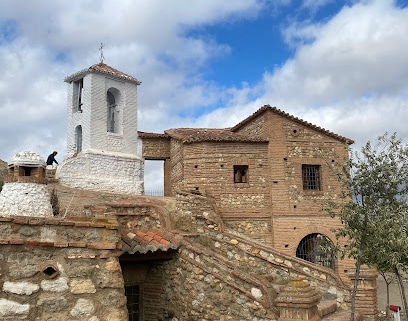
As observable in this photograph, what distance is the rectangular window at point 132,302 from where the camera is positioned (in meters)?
9.02

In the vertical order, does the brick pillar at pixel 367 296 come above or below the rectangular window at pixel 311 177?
below

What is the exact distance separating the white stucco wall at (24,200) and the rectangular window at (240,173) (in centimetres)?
→ 1136

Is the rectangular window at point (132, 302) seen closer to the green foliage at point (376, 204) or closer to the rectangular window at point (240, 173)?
the green foliage at point (376, 204)

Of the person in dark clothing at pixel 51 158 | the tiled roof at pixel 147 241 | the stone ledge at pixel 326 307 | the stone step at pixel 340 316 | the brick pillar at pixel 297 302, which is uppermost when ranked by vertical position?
the person in dark clothing at pixel 51 158

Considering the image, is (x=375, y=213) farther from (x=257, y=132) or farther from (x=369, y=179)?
(x=257, y=132)

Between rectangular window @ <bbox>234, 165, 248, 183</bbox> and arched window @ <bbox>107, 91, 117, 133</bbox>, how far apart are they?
765 cm

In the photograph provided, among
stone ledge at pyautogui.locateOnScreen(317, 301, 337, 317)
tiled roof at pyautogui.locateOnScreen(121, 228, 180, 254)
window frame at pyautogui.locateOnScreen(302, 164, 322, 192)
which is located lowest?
stone ledge at pyautogui.locateOnScreen(317, 301, 337, 317)

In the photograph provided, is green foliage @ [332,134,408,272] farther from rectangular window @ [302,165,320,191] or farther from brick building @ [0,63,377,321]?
rectangular window @ [302,165,320,191]

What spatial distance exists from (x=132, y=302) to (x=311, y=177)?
1142cm

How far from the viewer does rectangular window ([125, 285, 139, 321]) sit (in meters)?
9.02

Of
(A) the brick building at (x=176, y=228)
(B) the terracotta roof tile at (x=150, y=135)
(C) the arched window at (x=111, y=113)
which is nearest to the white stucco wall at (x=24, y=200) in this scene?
(A) the brick building at (x=176, y=228)

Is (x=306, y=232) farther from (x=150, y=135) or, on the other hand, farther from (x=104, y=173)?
(x=104, y=173)

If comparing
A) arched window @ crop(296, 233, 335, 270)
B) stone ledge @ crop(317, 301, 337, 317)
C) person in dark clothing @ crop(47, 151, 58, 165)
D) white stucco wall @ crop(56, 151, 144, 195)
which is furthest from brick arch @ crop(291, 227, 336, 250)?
person in dark clothing @ crop(47, 151, 58, 165)

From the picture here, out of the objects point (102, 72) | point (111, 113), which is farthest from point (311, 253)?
point (102, 72)
